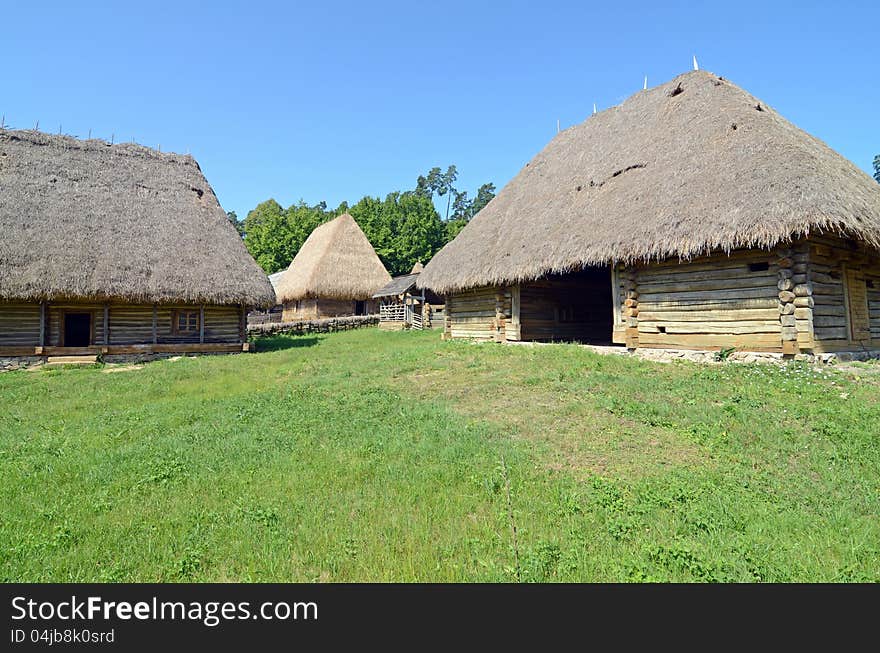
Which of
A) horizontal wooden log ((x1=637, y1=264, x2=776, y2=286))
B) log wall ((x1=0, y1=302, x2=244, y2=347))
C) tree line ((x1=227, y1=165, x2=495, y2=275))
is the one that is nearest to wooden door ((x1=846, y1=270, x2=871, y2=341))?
horizontal wooden log ((x1=637, y1=264, x2=776, y2=286))

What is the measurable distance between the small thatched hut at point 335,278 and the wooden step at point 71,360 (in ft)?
55.6

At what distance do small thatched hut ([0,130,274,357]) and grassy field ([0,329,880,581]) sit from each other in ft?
30.8

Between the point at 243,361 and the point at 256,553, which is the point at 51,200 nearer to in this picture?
the point at 243,361

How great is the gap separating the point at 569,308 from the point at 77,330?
800 inches

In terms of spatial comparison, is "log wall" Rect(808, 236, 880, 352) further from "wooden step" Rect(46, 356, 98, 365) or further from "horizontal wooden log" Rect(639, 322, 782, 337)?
"wooden step" Rect(46, 356, 98, 365)

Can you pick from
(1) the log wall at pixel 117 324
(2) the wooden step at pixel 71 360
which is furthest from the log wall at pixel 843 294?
(2) the wooden step at pixel 71 360

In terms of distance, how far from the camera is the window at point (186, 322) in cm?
1900

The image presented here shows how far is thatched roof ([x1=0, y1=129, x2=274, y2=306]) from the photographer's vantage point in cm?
1614

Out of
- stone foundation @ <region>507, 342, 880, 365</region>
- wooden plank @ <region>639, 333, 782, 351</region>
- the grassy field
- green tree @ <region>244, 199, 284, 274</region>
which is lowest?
the grassy field

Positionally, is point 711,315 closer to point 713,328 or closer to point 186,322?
point 713,328

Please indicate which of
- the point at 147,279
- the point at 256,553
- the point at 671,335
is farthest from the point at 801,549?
the point at 147,279

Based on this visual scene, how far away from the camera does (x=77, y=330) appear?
19484 millimetres

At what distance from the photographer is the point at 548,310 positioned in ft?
58.9

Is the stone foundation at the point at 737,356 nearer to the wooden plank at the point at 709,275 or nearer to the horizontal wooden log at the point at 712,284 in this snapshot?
the horizontal wooden log at the point at 712,284
